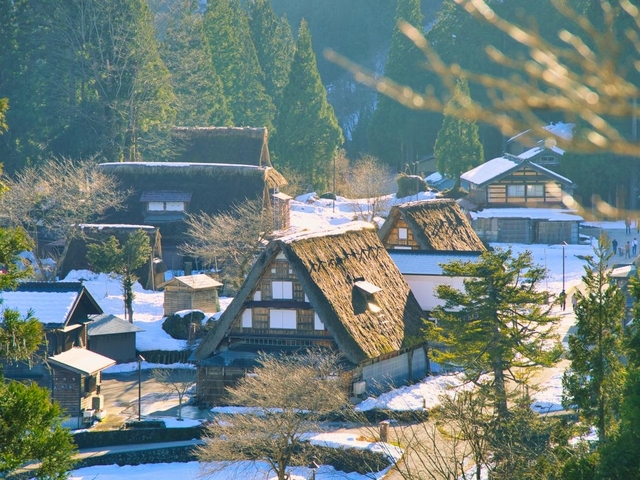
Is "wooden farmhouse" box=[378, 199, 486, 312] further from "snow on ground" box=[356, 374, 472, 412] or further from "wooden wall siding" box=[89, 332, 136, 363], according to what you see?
"wooden wall siding" box=[89, 332, 136, 363]

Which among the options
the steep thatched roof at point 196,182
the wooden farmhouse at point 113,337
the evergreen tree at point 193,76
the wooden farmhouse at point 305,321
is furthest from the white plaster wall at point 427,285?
the evergreen tree at point 193,76

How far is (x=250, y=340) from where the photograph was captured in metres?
27.1

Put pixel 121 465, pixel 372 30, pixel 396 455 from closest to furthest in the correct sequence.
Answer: pixel 396 455
pixel 121 465
pixel 372 30

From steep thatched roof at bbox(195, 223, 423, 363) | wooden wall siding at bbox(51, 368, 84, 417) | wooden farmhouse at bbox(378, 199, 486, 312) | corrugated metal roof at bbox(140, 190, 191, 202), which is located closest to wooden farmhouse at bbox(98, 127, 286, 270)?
corrugated metal roof at bbox(140, 190, 191, 202)

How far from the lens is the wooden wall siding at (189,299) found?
113 ft

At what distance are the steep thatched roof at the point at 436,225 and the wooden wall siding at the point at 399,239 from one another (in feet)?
0.58

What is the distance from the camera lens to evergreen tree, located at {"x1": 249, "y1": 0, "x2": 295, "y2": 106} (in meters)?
73.2

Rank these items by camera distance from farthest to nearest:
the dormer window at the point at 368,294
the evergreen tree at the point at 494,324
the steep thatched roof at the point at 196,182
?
the steep thatched roof at the point at 196,182 < the dormer window at the point at 368,294 < the evergreen tree at the point at 494,324

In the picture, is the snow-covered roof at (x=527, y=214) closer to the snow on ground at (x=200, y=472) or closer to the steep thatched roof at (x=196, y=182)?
the steep thatched roof at (x=196, y=182)

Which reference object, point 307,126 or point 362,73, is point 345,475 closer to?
point 362,73

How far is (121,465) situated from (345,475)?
551cm

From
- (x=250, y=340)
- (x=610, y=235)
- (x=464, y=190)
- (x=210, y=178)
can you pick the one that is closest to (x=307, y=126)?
(x=464, y=190)

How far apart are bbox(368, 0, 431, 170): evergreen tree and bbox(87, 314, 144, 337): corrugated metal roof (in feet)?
129

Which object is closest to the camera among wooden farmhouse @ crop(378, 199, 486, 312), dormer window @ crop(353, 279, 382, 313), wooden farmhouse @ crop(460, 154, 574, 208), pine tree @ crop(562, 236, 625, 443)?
pine tree @ crop(562, 236, 625, 443)
